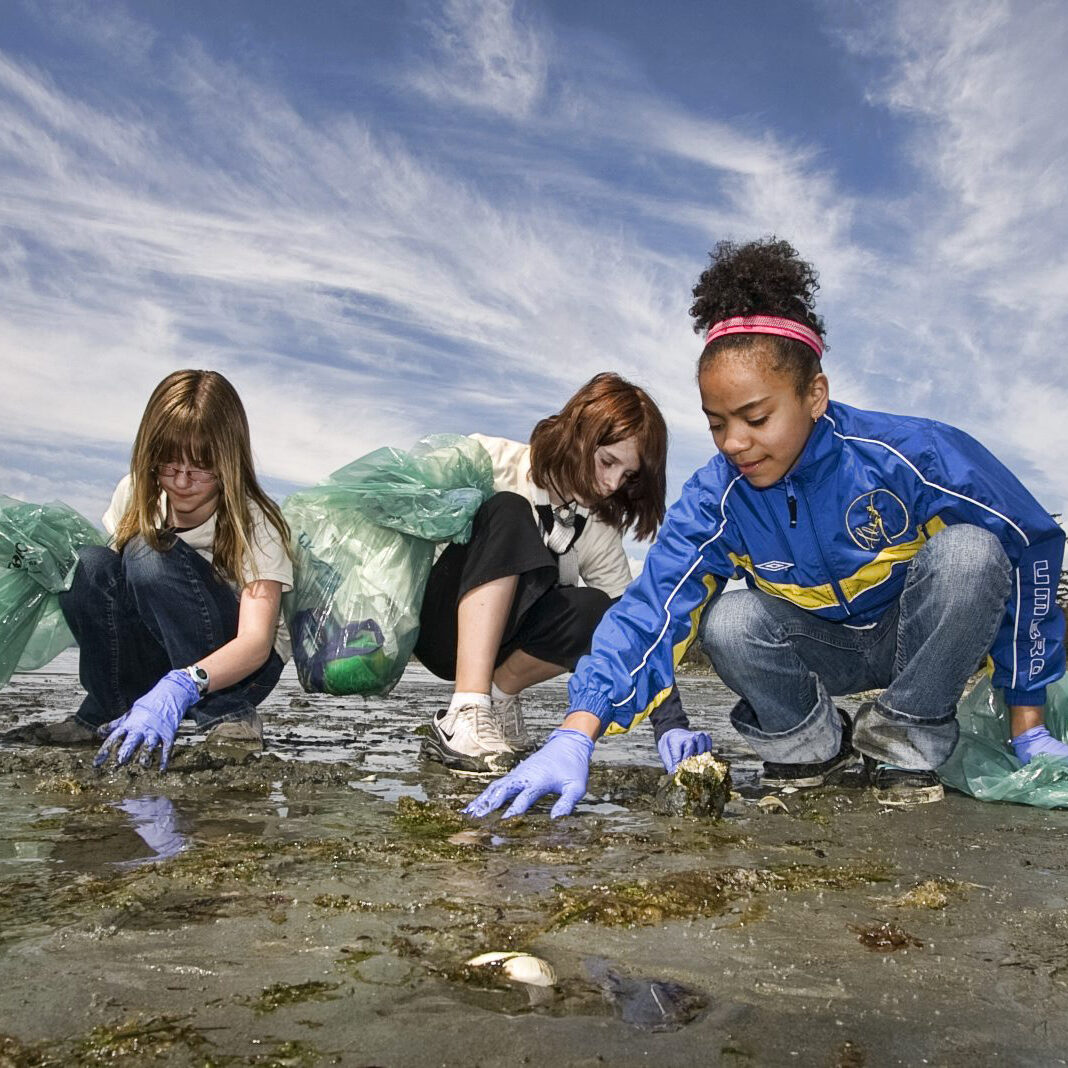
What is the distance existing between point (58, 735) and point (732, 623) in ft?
7.95

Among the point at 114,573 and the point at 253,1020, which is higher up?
the point at 114,573

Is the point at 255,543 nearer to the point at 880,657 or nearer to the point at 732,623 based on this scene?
the point at 732,623

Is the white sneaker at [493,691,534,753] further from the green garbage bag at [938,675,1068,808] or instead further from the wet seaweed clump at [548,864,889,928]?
the wet seaweed clump at [548,864,889,928]

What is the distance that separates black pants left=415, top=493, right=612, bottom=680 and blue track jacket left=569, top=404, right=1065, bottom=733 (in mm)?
576

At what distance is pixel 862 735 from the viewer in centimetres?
292

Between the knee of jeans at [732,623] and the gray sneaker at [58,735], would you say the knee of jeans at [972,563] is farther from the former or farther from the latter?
the gray sneaker at [58,735]

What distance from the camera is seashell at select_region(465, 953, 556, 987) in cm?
123

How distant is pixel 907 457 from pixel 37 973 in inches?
91.9

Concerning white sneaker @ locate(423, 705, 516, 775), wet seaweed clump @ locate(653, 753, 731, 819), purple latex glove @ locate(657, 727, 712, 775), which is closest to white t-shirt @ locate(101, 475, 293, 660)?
white sneaker @ locate(423, 705, 516, 775)

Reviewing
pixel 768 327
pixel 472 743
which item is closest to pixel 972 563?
pixel 768 327

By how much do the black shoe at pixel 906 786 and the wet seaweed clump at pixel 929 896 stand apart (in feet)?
3.21

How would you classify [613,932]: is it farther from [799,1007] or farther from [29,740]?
[29,740]

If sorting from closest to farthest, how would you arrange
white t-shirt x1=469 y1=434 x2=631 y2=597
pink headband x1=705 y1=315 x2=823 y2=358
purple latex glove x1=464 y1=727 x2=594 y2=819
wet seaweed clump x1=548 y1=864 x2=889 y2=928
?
wet seaweed clump x1=548 y1=864 x2=889 y2=928, purple latex glove x1=464 y1=727 x2=594 y2=819, pink headband x1=705 y1=315 x2=823 y2=358, white t-shirt x1=469 y1=434 x2=631 y2=597

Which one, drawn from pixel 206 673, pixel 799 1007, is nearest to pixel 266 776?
pixel 206 673
